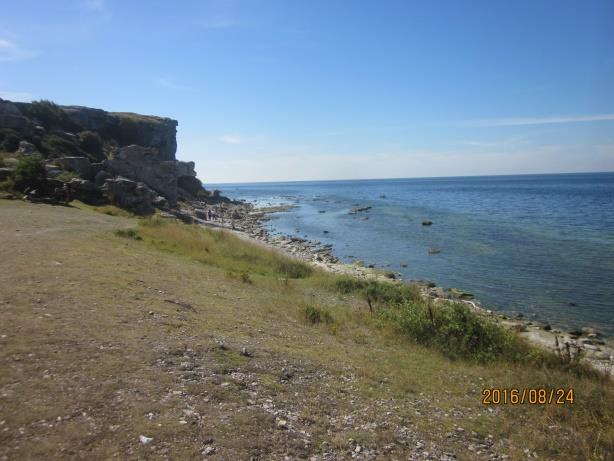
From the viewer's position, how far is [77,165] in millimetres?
41438

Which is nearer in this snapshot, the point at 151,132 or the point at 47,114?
the point at 47,114

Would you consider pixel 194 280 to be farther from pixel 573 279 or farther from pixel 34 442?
pixel 573 279

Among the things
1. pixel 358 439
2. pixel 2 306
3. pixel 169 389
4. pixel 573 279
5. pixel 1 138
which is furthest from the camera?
pixel 1 138

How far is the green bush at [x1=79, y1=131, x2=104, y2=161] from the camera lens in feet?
191

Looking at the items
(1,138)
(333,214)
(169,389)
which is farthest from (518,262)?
(1,138)

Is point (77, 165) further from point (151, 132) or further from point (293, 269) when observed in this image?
point (151, 132)

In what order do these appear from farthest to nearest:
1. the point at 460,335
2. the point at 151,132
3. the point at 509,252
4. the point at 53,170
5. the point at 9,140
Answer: the point at 151,132 → the point at 9,140 → the point at 53,170 → the point at 509,252 → the point at 460,335

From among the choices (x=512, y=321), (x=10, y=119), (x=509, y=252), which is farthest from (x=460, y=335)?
(x=10, y=119)

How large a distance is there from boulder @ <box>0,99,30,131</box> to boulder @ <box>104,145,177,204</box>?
426 inches

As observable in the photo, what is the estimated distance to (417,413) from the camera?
7.94 m

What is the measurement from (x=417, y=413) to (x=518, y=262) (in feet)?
94.6

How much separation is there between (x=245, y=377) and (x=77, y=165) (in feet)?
137

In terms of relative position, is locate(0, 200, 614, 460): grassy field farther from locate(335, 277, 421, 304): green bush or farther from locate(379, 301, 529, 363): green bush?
locate(335, 277, 421, 304): green bush
